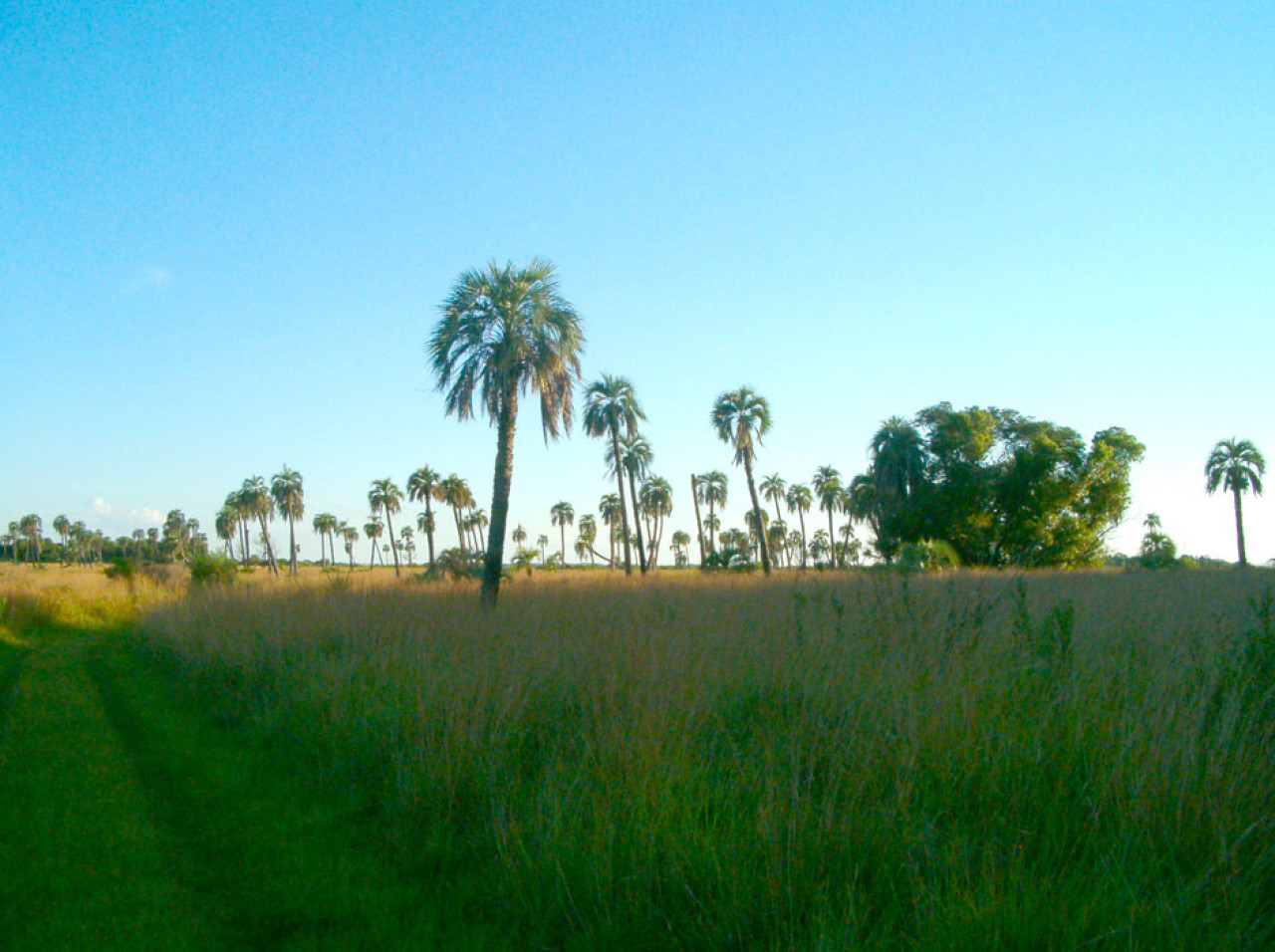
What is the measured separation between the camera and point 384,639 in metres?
10.9

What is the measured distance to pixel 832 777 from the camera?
444cm

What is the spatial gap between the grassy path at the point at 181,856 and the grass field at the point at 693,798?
24mm

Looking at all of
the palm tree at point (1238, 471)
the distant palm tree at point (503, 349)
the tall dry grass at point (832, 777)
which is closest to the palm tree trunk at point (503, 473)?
the distant palm tree at point (503, 349)

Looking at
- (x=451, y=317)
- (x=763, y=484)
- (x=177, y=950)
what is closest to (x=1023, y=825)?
(x=177, y=950)

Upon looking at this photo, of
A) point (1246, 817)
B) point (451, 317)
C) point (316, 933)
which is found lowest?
point (316, 933)

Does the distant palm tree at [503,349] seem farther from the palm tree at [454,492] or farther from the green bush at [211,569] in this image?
the palm tree at [454,492]

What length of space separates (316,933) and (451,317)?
17373 mm

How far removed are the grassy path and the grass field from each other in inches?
0.9

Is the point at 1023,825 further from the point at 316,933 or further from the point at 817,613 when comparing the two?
the point at 817,613

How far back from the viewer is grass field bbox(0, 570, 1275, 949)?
3459 millimetres

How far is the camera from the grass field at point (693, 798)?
3.46 metres

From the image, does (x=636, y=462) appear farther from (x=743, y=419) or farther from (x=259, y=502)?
(x=259, y=502)

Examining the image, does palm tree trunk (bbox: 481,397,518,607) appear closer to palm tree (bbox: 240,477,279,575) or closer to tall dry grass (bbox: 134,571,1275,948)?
tall dry grass (bbox: 134,571,1275,948)

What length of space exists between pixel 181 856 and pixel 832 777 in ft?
12.9
